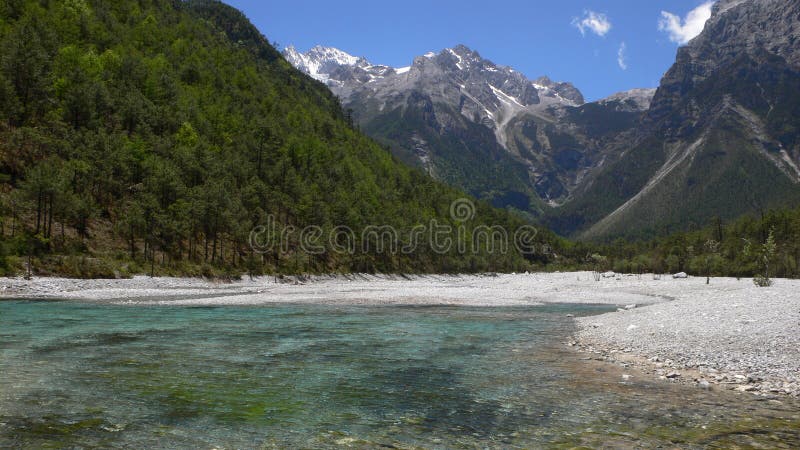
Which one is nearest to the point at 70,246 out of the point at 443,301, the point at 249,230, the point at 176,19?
the point at 249,230

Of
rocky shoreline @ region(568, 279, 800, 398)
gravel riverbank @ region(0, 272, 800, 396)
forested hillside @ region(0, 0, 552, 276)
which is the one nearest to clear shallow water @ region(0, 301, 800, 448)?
rocky shoreline @ region(568, 279, 800, 398)

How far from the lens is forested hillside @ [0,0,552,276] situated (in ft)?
207

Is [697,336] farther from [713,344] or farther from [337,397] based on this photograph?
[337,397]

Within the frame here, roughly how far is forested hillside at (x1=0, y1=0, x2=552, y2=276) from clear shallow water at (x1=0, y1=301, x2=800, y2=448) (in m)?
39.5

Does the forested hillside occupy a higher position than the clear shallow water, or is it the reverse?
the forested hillside

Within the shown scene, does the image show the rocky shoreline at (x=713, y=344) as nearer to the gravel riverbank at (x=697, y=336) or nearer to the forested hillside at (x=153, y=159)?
the gravel riverbank at (x=697, y=336)

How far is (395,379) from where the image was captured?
18.7m

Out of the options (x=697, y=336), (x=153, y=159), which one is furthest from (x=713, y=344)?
(x=153, y=159)

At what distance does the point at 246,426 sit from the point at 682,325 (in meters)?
25.3

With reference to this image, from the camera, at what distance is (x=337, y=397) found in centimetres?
1591

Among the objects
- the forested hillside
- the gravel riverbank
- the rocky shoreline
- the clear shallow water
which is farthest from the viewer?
the forested hillside

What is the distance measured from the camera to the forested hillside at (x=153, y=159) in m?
63.2

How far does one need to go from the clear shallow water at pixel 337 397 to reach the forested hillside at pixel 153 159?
39476mm

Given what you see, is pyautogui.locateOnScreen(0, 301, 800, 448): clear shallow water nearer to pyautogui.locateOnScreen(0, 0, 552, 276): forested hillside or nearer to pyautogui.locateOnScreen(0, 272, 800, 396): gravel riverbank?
pyautogui.locateOnScreen(0, 272, 800, 396): gravel riverbank
